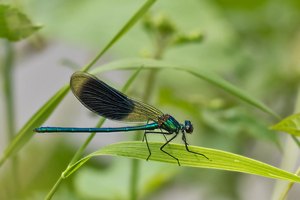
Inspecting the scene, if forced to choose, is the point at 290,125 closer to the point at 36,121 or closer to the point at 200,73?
the point at 200,73

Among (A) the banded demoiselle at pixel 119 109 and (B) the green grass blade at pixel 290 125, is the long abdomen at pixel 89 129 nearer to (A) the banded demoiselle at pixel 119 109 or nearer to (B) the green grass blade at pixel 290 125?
(A) the banded demoiselle at pixel 119 109

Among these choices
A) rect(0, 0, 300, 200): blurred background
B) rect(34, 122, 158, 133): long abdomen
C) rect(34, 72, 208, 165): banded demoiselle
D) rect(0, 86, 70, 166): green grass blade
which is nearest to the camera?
rect(0, 86, 70, 166): green grass blade

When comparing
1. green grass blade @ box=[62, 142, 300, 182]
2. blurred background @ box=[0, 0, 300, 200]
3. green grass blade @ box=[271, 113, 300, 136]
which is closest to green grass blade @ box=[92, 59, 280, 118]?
green grass blade @ box=[271, 113, 300, 136]

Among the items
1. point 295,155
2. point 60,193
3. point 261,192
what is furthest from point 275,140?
point 261,192

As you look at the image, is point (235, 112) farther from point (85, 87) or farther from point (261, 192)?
point (261, 192)

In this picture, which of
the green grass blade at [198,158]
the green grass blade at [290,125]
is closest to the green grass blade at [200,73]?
the green grass blade at [290,125]

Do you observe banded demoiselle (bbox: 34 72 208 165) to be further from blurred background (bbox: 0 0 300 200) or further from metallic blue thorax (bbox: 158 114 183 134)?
blurred background (bbox: 0 0 300 200)

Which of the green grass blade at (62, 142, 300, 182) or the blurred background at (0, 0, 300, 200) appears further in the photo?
the blurred background at (0, 0, 300, 200)
